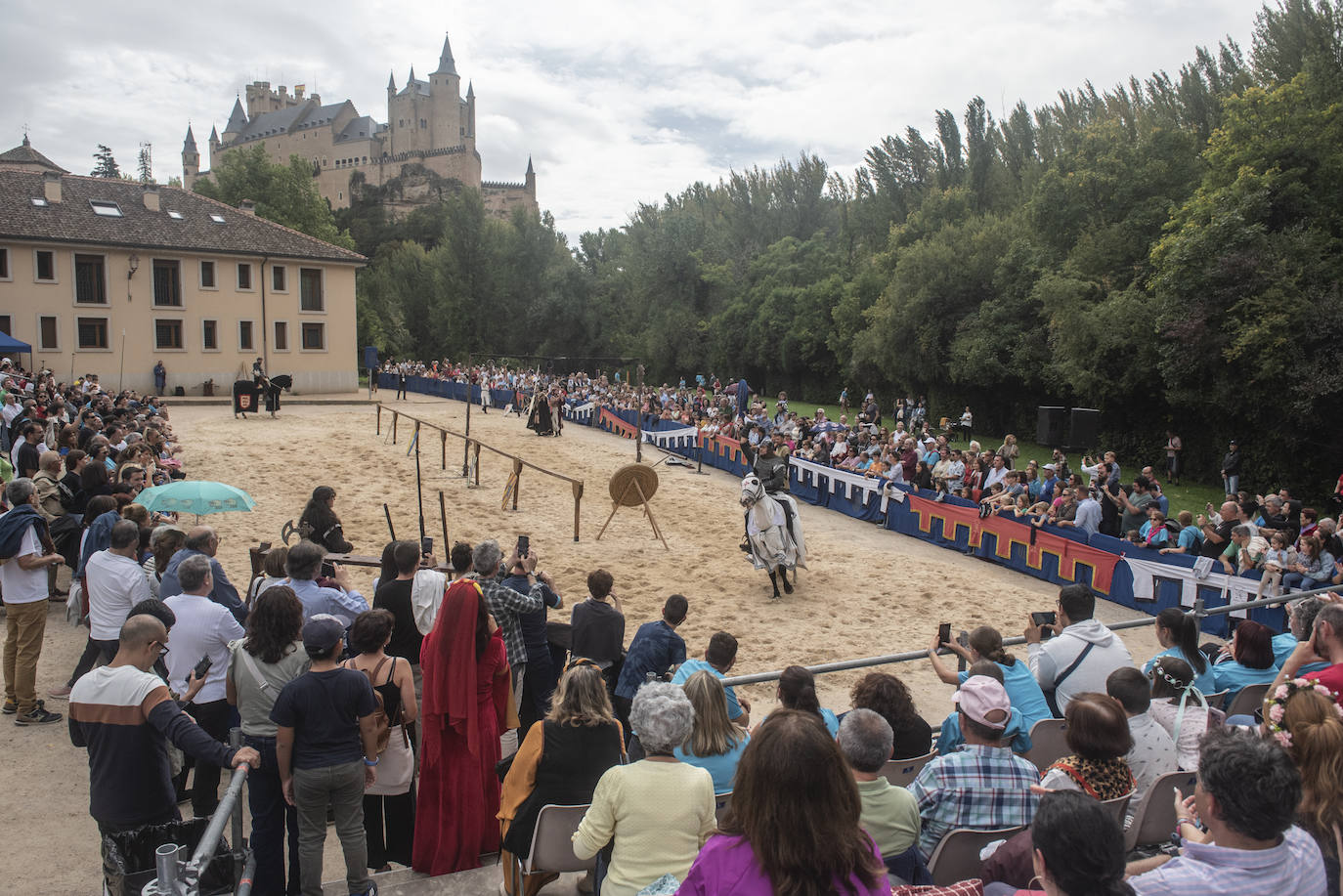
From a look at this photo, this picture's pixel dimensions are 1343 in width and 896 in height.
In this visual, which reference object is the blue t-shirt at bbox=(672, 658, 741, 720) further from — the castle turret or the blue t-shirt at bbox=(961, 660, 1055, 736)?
the castle turret

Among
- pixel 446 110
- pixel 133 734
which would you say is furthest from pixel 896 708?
pixel 446 110

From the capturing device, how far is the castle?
4055 inches

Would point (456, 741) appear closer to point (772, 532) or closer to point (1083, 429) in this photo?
point (772, 532)

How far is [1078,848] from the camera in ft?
8.28

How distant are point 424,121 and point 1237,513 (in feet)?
351

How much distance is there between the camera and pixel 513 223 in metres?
63.8

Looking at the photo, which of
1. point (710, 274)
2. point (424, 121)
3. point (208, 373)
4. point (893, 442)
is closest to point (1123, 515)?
point (893, 442)

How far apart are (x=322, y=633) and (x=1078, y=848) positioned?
3.28 meters

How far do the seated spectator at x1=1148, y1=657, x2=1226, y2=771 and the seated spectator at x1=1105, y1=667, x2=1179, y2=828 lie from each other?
0.30 ft

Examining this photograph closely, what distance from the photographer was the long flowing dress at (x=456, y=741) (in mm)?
4719

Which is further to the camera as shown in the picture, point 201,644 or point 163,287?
point 163,287

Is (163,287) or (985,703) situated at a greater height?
(163,287)

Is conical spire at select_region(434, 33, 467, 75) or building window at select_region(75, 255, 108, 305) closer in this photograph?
building window at select_region(75, 255, 108, 305)

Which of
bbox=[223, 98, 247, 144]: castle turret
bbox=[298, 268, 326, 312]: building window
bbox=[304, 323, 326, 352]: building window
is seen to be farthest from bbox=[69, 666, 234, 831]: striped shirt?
bbox=[223, 98, 247, 144]: castle turret
